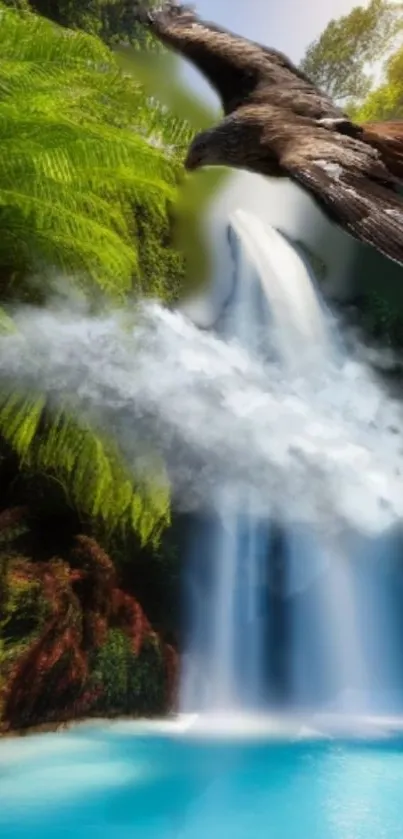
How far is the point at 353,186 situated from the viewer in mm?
942

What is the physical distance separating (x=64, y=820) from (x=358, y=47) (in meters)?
4.24

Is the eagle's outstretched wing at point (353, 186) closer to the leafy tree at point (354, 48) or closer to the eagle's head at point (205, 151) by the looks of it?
the eagle's head at point (205, 151)

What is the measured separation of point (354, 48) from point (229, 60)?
3.95 metres

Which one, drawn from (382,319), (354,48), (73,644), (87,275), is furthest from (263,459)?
(354,48)

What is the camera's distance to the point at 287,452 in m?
3.44

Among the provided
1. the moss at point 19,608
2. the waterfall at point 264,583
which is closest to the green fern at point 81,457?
the moss at point 19,608

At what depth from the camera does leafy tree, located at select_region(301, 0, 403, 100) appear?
4664 mm

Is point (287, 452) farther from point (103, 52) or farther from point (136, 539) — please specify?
point (103, 52)

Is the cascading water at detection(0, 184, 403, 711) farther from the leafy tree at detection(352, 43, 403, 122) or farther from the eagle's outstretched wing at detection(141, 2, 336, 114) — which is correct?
the eagle's outstretched wing at detection(141, 2, 336, 114)

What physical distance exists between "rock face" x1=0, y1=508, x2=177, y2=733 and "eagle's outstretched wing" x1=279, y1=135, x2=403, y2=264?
2.36 m

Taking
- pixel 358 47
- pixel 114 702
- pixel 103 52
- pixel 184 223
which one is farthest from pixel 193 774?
pixel 358 47

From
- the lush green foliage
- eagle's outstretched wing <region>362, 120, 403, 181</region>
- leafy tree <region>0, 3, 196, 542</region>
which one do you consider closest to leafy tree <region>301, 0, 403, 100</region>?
leafy tree <region>0, 3, 196, 542</region>

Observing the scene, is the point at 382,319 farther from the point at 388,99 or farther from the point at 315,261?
the point at 388,99

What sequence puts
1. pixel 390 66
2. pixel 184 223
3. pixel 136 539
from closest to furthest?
1. pixel 184 223
2. pixel 136 539
3. pixel 390 66
